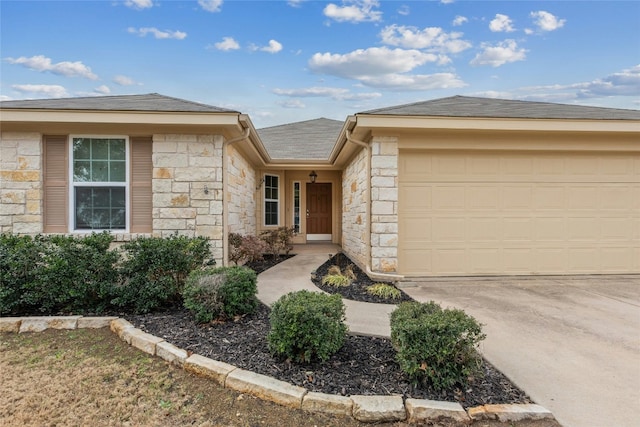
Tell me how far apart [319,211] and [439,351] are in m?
9.54

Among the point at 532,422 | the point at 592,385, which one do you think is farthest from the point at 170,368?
the point at 592,385

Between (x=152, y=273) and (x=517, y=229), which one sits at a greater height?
(x=517, y=229)

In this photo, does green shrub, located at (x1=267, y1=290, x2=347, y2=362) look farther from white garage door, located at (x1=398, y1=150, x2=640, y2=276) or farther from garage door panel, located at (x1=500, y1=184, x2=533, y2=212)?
garage door panel, located at (x1=500, y1=184, x2=533, y2=212)

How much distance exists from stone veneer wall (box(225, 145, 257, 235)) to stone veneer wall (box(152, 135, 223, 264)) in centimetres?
41

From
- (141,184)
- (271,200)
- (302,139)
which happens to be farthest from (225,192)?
(302,139)

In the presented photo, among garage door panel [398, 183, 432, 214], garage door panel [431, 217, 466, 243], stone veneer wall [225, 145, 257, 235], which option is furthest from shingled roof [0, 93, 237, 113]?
garage door panel [431, 217, 466, 243]

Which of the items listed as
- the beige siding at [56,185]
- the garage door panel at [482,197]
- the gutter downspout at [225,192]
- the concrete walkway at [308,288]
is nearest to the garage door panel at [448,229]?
the garage door panel at [482,197]

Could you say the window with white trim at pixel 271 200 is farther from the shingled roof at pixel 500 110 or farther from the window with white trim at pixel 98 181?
the shingled roof at pixel 500 110

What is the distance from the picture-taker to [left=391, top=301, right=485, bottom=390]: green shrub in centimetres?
206

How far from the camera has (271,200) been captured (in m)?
10.6

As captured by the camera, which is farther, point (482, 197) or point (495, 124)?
point (482, 197)

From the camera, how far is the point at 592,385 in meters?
2.22

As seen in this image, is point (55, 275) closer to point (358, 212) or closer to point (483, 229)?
point (358, 212)

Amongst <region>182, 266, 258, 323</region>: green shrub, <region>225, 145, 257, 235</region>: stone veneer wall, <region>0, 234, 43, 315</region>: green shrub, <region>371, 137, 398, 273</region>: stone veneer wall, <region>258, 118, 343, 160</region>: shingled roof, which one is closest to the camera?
<region>182, 266, 258, 323</region>: green shrub
